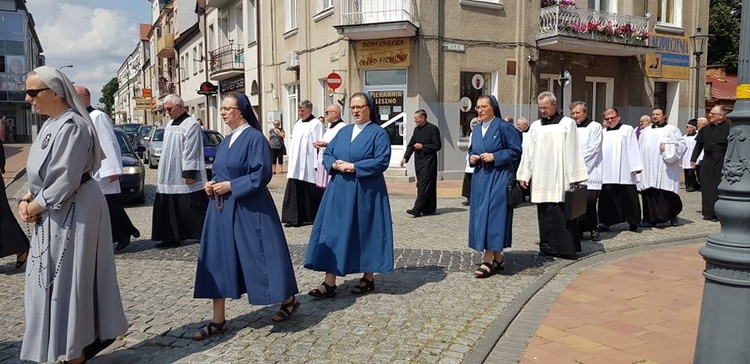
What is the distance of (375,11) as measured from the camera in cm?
1752

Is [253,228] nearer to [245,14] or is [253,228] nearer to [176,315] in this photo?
[176,315]

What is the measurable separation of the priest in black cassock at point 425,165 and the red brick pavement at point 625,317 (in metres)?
4.35

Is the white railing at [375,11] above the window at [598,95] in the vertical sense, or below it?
above

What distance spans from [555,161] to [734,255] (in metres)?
4.05

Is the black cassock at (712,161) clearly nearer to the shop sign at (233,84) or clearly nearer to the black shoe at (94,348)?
the black shoe at (94,348)

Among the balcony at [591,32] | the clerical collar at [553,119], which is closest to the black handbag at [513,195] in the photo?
the clerical collar at [553,119]

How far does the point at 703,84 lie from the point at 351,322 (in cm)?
2291

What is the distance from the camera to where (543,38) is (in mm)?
18719

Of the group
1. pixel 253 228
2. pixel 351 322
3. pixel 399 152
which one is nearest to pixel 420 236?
pixel 351 322

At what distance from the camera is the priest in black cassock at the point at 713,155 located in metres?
10.6

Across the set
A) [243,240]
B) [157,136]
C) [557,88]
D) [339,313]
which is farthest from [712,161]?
[157,136]

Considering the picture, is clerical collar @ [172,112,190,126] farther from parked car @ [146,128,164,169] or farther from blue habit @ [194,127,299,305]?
parked car @ [146,128,164,169]

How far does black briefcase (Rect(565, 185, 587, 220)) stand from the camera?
6867mm

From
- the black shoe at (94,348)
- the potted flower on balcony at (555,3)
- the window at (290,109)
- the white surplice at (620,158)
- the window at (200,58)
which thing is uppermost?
the window at (200,58)
